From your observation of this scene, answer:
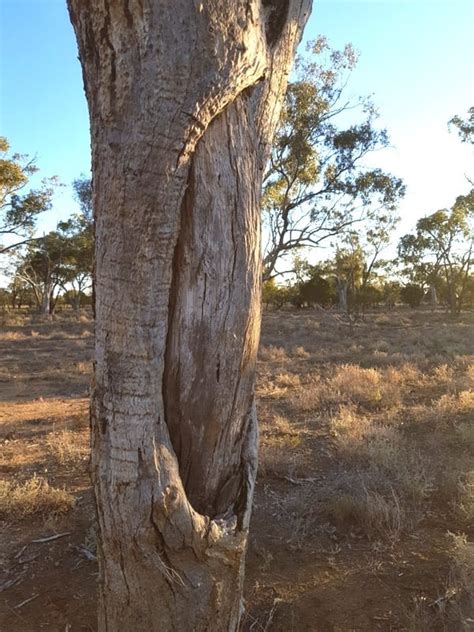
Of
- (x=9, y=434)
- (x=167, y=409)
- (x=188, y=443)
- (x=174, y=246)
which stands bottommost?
(x=9, y=434)

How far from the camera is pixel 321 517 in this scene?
417 centimetres

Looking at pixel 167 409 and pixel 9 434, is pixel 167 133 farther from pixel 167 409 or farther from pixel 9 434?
pixel 9 434

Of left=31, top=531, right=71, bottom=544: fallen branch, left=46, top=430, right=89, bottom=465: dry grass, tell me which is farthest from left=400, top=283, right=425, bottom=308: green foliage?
left=31, top=531, right=71, bottom=544: fallen branch

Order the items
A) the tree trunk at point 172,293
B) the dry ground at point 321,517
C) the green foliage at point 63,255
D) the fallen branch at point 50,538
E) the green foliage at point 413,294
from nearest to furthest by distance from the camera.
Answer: the tree trunk at point 172,293 < the dry ground at point 321,517 < the fallen branch at point 50,538 < the green foliage at point 63,255 < the green foliage at point 413,294

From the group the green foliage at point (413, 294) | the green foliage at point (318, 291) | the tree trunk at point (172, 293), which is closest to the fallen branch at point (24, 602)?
the tree trunk at point (172, 293)

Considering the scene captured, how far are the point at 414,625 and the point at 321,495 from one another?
1743mm

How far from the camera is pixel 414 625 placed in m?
2.67

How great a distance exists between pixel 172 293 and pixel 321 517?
287 cm

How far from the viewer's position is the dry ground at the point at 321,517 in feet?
9.73

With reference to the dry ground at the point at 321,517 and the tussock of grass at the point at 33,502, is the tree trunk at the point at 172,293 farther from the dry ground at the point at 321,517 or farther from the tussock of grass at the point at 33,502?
the tussock of grass at the point at 33,502

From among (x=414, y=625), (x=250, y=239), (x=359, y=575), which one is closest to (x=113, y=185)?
(x=250, y=239)

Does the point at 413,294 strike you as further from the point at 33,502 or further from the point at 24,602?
the point at 24,602

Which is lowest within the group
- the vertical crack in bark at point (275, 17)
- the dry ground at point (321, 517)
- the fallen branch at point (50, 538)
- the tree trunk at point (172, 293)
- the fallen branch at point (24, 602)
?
the fallen branch at point (24, 602)

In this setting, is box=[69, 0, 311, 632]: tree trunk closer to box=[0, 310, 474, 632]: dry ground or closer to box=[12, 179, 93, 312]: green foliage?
box=[0, 310, 474, 632]: dry ground
